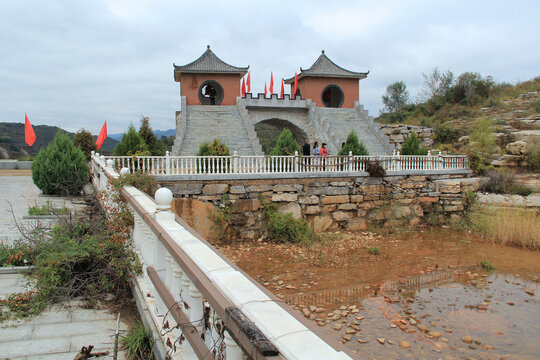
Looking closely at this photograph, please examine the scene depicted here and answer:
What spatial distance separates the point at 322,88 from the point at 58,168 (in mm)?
16624

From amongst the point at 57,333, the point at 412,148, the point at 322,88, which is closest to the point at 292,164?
the point at 412,148

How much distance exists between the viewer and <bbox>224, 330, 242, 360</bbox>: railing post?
4.99 feet

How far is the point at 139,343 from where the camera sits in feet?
8.54

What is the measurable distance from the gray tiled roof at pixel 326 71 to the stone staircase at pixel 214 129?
16.9ft

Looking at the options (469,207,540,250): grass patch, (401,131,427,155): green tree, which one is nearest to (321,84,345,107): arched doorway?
(401,131,427,155): green tree

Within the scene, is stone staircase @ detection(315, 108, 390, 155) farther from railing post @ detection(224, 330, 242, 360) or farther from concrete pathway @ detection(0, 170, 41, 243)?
railing post @ detection(224, 330, 242, 360)

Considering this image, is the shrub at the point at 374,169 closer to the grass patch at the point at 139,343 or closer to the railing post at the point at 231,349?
the grass patch at the point at 139,343

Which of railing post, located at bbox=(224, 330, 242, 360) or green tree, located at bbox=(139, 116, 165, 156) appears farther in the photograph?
green tree, located at bbox=(139, 116, 165, 156)

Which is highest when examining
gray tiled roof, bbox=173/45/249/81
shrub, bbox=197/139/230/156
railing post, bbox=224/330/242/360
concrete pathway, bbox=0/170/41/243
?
gray tiled roof, bbox=173/45/249/81

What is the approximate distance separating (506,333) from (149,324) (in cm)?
536

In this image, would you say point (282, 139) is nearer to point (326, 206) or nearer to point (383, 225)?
point (326, 206)

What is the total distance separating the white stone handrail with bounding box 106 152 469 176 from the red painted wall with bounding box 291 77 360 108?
10.4m

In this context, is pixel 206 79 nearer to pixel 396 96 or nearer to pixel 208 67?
pixel 208 67

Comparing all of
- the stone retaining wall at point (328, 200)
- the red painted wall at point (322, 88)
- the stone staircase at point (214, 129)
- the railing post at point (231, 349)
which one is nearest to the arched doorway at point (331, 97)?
the red painted wall at point (322, 88)
